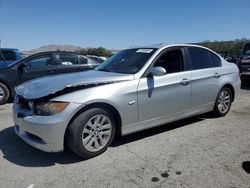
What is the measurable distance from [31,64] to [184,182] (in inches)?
245

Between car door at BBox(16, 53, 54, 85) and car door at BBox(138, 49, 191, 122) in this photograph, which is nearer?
car door at BBox(138, 49, 191, 122)

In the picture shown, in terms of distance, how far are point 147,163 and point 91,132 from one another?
0.89 m

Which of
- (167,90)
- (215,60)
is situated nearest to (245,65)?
(215,60)

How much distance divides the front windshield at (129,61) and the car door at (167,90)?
223 millimetres

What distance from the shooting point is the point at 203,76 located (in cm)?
504

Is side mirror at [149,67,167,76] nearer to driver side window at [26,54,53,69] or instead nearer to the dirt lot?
the dirt lot

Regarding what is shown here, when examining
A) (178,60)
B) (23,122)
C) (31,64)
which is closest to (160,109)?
(178,60)

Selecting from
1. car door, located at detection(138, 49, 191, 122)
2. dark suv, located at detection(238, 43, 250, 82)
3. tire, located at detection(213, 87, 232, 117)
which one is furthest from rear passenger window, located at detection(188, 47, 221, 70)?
dark suv, located at detection(238, 43, 250, 82)

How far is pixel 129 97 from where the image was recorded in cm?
390

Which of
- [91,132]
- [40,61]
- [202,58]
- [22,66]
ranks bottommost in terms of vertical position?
[91,132]

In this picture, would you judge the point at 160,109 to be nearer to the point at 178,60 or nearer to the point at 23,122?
the point at 178,60

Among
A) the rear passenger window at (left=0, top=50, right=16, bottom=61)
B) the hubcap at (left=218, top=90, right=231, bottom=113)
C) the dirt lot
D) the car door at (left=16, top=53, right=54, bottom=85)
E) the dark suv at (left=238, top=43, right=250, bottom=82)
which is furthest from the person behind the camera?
the rear passenger window at (left=0, top=50, right=16, bottom=61)

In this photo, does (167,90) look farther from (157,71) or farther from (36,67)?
(36,67)

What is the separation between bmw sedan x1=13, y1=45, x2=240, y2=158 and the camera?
3.42 meters
